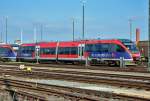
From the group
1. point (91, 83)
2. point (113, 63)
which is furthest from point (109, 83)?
point (113, 63)

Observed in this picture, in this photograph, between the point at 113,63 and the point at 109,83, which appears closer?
the point at 109,83

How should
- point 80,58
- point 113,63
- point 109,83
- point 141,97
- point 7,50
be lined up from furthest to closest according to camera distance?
point 7,50 < point 80,58 < point 113,63 < point 109,83 < point 141,97

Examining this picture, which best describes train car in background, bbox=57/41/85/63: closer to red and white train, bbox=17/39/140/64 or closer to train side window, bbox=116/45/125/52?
red and white train, bbox=17/39/140/64

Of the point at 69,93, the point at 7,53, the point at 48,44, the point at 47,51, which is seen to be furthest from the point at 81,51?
the point at 69,93

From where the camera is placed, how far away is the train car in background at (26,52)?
216 feet

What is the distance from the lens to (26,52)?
67.6 metres

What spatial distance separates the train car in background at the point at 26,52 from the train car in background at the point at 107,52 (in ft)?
45.4

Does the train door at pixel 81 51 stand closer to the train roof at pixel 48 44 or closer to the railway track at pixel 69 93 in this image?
the train roof at pixel 48 44

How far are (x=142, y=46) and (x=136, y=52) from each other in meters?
28.5

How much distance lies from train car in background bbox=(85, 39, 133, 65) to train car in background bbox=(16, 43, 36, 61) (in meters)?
13.9

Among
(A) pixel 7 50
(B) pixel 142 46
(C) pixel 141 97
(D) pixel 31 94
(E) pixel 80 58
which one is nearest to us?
(C) pixel 141 97

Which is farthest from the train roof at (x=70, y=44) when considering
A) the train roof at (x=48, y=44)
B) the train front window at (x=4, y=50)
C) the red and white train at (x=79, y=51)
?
the train front window at (x=4, y=50)

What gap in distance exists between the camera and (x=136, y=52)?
5231 cm

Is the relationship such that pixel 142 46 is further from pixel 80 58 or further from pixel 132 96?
pixel 132 96
